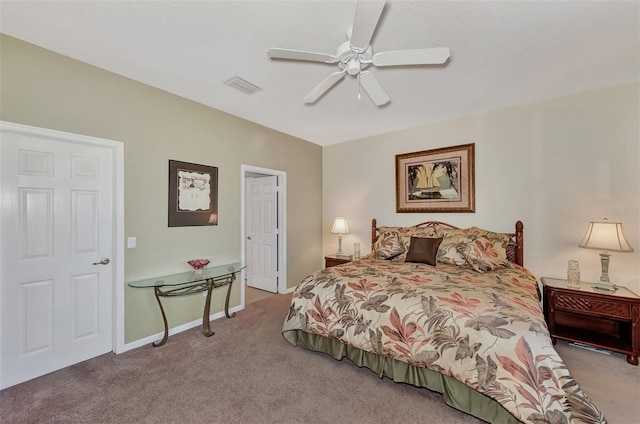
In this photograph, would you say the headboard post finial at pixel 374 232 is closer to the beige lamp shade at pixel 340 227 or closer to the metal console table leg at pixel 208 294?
the beige lamp shade at pixel 340 227

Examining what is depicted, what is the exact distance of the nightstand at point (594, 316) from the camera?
97.7 inches

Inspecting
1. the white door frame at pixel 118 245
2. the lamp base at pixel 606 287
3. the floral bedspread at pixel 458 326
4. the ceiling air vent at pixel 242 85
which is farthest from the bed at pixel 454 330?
the ceiling air vent at pixel 242 85

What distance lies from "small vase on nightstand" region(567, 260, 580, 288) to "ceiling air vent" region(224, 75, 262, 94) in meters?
3.88

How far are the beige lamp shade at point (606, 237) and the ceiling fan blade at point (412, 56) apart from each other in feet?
8.13

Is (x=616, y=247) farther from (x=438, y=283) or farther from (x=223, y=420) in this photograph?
(x=223, y=420)

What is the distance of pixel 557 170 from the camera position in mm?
3229

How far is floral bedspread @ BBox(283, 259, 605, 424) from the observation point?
1.56 meters

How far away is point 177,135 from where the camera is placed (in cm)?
321

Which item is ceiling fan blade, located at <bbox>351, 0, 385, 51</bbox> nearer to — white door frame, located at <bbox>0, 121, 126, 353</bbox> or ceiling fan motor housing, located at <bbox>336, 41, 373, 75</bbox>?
ceiling fan motor housing, located at <bbox>336, 41, 373, 75</bbox>

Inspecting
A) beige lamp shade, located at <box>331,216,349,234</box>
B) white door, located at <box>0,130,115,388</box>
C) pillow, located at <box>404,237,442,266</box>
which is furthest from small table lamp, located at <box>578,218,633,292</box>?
white door, located at <box>0,130,115,388</box>

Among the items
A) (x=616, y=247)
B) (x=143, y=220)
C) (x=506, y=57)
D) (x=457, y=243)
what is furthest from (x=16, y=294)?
(x=616, y=247)

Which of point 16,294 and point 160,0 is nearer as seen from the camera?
point 160,0

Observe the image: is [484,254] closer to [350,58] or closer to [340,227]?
[340,227]

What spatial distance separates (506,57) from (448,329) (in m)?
2.35
